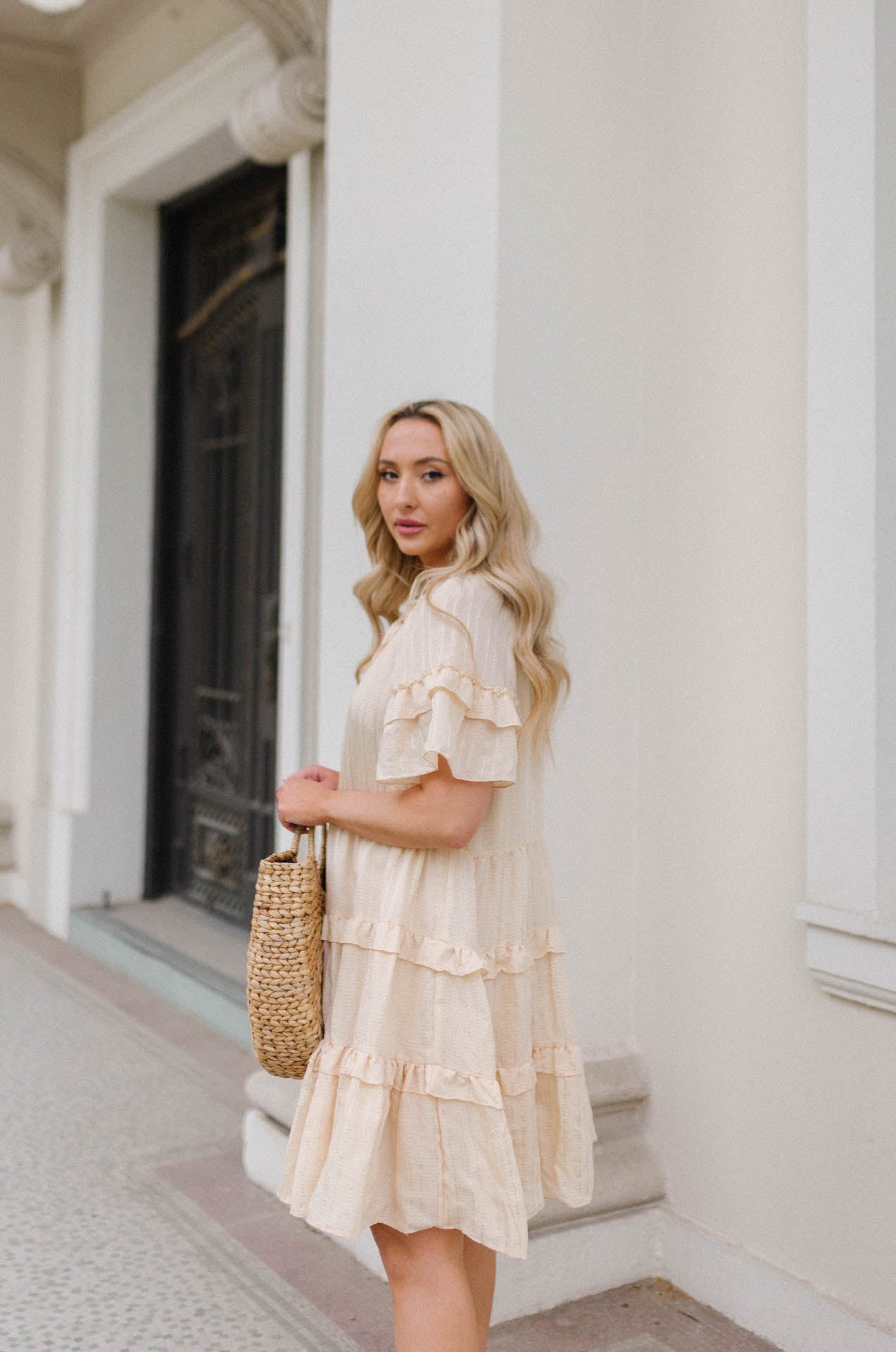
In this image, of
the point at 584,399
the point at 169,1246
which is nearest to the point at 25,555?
the point at 169,1246

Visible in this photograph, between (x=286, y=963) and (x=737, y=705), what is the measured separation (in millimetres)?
1174

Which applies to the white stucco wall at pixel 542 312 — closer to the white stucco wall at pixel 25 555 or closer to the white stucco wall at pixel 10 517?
the white stucco wall at pixel 25 555

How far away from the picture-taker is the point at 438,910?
1810 millimetres

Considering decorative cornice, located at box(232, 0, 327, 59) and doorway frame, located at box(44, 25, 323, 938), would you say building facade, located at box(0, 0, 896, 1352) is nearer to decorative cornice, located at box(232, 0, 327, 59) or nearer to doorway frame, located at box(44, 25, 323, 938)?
decorative cornice, located at box(232, 0, 327, 59)

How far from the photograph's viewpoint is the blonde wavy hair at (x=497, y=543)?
183cm

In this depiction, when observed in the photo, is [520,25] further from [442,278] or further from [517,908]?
[517,908]

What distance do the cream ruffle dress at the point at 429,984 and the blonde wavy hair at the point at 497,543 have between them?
0.03m

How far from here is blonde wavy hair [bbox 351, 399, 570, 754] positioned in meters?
1.83

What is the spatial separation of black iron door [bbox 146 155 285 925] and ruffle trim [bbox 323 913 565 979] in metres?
3.14

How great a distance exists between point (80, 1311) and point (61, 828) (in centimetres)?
354

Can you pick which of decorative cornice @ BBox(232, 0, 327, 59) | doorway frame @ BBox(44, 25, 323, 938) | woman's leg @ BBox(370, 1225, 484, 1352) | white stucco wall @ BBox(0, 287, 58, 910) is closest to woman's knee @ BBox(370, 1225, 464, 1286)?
woman's leg @ BBox(370, 1225, 484, 1352)

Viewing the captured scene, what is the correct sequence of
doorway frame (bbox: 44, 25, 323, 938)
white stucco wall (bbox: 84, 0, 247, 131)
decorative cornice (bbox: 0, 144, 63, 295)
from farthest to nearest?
decorative cornice (bbox: 0, 144, 63, 295) < doorway frame (bbox: 44, 25, 323, 938) < white stucco wall (bbox: 84, 0, 247, 131)

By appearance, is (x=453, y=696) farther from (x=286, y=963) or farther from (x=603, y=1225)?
(x=603, y=1225)

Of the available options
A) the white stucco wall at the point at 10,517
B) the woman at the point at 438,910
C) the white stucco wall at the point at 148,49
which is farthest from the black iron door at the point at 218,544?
the woman at the point at 438,910
